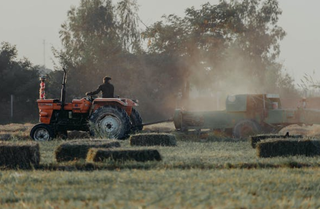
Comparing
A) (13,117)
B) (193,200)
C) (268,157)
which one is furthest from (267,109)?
(13,117)

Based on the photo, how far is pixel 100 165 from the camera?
9.95 meters

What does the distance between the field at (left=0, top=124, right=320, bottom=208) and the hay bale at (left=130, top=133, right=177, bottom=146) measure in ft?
15.5

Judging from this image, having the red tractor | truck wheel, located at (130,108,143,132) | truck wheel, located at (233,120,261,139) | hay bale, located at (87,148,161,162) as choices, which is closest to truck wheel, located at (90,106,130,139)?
the red tractor

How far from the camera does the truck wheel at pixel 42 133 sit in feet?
60.8

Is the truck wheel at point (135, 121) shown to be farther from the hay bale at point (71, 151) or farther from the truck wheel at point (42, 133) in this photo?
the hay bale at point (71, 151)

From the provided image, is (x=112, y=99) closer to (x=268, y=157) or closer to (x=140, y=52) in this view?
(x=268, y=157)

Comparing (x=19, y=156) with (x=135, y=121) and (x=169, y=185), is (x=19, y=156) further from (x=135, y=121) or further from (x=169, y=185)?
(x=135, y=121)

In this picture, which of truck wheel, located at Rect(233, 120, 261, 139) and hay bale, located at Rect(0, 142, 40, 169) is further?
truck wheel, located at Rect(233, 120, 261, 139)

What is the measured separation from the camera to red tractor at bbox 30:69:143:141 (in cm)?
1811

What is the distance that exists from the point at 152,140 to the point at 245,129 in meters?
5.06

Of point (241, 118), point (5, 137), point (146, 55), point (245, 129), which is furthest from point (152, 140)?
point (146, 55)

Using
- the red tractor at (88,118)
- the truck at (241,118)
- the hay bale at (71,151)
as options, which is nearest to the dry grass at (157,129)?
the truck at (241,118)

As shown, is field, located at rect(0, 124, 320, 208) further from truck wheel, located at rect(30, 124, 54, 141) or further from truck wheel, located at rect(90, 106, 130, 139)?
truck wheel, located at rect(30, 124, 54, 141)

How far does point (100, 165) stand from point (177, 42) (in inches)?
1342
